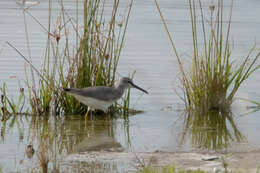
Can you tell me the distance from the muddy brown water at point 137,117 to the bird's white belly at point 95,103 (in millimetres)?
→ 216

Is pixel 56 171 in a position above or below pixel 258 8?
below

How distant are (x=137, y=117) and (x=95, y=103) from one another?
0.75 m

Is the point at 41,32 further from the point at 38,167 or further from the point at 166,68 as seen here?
the point at 38,167

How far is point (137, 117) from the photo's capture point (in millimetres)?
8445

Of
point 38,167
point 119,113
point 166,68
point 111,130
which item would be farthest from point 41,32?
point 38,167

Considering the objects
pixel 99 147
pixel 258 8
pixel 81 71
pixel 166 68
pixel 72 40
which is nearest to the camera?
pixel 99 147

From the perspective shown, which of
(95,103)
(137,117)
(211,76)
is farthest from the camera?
(137,117)

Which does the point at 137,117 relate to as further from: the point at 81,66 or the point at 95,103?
the point at 81,66

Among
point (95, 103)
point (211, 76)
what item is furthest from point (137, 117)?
point (211, 76)

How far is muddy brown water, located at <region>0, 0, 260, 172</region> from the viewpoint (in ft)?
22.0

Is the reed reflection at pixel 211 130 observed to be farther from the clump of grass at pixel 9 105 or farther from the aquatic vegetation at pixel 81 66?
the clump of grass at pixel 9 105

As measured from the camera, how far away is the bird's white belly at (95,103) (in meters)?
7.80

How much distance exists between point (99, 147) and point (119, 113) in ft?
5.93

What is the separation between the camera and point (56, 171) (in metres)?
5.44
